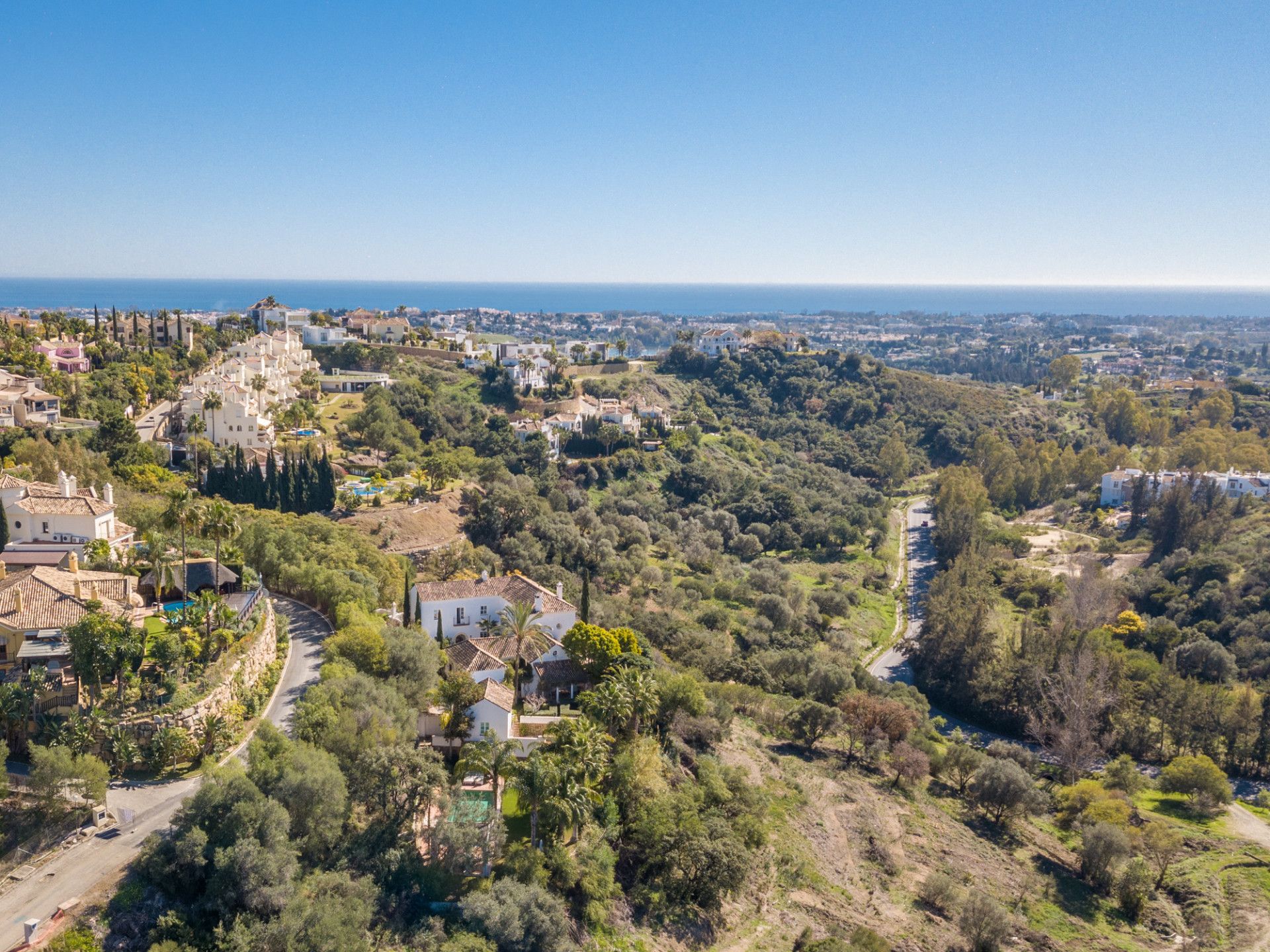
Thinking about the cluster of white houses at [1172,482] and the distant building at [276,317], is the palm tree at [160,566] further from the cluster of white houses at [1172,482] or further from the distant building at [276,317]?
the cluster of white houses at [1172,482]

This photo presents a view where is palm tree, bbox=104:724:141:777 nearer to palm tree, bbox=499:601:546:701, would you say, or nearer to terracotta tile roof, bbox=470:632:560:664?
palm tree, bbox=499:601:546:701

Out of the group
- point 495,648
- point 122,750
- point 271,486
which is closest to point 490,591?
point 495,648

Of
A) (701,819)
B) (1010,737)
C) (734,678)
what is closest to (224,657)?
(701,819)

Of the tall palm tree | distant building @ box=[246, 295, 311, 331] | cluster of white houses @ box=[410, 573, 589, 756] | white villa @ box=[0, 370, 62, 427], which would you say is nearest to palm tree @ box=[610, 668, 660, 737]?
cluster of white houses @ box=[410, 573, 589, 756]

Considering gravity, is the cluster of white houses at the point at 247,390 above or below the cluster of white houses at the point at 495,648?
above

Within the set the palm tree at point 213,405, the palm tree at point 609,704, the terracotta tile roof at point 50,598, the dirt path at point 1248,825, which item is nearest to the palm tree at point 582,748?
the palm tree at point 609,704

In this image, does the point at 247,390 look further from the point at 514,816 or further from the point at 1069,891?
the point at 1069,891

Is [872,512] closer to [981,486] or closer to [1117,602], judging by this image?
[981,486]
